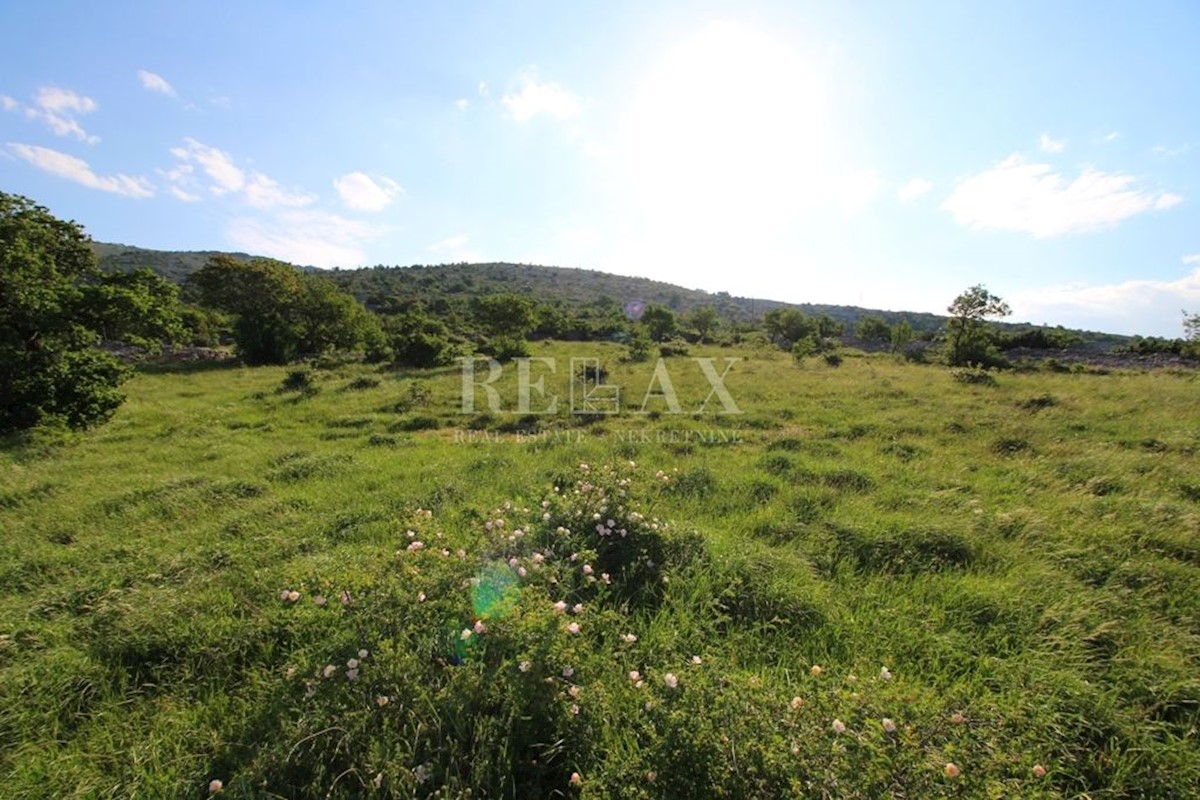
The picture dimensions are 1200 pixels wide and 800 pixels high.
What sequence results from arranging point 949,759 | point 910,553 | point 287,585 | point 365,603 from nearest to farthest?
point 949,759 < point 365,603 < point 287,585 < point 910,553

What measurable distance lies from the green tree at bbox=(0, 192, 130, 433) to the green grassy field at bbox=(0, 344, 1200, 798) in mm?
4294

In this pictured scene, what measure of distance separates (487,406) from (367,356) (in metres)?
17.4

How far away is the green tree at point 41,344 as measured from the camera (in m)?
10.3

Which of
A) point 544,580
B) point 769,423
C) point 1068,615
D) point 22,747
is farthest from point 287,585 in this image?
point 769,423

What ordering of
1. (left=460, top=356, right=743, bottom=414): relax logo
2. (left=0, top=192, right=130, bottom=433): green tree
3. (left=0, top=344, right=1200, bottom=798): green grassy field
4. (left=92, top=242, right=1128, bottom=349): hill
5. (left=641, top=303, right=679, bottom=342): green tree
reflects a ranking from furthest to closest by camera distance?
1. (left=92, top=242, right=1128, bottom=349): hill
2. (left=641, top=303, right=679, bottom=342): green tree
3. (left=460, top=356, right=743, bottom=414): relax logo
4. (left=0, top=192, right=130, bottom=433): green tree
5. (left=0, top=344, right=1200, bottom=798): green grassy field

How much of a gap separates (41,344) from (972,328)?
41.1m

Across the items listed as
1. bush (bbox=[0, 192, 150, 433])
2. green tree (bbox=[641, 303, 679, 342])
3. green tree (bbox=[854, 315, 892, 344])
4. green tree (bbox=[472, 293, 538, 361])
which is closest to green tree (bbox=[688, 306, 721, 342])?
green tree (bbox=[641, 303, 679, 342])

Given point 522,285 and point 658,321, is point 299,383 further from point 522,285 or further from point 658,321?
point 522,285

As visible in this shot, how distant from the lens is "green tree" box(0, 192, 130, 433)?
1027cm

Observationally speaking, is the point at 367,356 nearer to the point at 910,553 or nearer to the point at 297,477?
the point at 297,477

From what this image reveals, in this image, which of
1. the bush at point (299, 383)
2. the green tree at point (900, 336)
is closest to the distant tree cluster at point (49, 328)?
the bush at point (299, 383)

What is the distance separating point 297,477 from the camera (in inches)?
291

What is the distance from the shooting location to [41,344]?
1115 cm

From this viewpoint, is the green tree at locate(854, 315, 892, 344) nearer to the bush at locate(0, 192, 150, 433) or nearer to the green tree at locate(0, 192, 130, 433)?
the bush at locate(0, 192, 150, 433)
